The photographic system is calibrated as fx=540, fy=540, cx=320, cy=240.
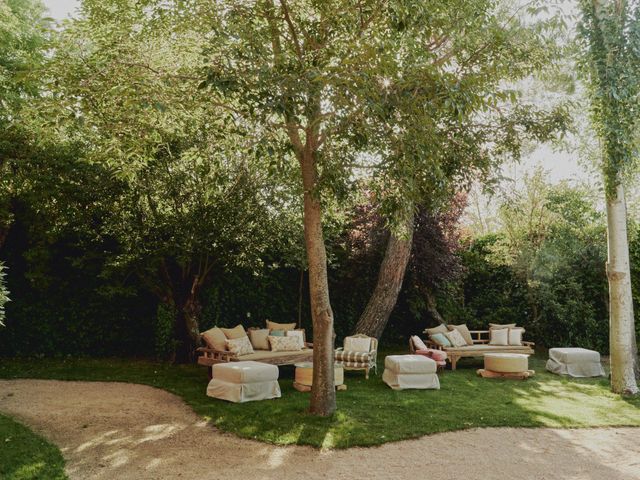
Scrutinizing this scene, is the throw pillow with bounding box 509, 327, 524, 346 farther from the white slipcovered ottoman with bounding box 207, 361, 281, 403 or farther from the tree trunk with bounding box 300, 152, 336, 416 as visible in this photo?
the tree trunk with bounding box 300, 152, 336, 416

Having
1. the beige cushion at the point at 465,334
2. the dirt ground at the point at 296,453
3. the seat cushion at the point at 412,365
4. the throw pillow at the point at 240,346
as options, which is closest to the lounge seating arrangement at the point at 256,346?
the throw pillow at the point at 240,346

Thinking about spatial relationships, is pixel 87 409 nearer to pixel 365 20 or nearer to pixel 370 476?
pixel 370 476

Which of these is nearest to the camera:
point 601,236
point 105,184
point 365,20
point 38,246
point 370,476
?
point 370,476

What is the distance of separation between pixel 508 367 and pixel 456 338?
5.13 ft

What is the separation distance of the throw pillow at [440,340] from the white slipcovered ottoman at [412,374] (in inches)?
86.9

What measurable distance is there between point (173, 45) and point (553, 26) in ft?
18.0

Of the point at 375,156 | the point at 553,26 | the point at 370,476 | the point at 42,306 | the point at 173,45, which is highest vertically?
the point at 553,26

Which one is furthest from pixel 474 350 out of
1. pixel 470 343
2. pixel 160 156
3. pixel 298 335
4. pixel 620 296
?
pixel 160 156

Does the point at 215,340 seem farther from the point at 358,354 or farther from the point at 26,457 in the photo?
the point at 26,457

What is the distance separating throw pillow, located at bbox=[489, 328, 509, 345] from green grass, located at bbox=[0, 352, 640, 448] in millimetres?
1141

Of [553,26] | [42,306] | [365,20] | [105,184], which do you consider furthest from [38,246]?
[553,26]

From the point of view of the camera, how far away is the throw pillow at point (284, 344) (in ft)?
33.1

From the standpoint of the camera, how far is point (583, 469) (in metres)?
5.09

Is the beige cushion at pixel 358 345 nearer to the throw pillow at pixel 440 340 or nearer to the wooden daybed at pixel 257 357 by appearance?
the wooden daybed at pixel 257 357
